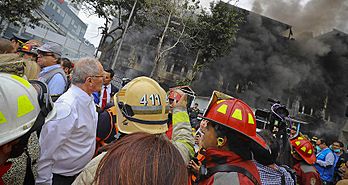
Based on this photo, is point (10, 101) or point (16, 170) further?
point (16, 170)

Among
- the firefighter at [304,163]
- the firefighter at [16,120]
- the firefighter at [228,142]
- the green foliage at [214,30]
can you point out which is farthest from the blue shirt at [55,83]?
the green foliage at [214,30]

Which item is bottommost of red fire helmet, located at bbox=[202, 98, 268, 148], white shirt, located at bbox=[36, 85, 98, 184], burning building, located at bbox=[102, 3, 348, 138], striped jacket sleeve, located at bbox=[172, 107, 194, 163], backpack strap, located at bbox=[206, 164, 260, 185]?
white shirt, located at bbox=[36, 85, 98, 184]

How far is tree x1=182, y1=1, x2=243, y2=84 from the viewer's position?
1911 cm

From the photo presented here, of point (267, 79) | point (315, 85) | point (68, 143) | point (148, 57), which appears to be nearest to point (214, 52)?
point (148, 57)

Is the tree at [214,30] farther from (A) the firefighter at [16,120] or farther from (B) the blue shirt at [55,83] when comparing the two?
(A) the firefighter at [16,120]

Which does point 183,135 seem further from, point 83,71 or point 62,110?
point 83,71

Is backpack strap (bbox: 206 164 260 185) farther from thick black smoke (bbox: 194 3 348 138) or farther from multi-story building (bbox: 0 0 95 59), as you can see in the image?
thick black smoke (bbox: 194 3 348 138)

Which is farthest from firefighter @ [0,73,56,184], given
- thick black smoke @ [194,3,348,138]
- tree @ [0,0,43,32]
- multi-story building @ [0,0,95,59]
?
thick black smoke @ [194,3,348,138]

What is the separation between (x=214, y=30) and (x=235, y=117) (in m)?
18.3

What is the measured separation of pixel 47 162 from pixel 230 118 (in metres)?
1.36

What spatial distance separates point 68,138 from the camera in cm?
183

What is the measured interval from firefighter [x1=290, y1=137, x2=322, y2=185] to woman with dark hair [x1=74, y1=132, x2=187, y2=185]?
311 centimetres

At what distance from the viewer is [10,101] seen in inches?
40.0

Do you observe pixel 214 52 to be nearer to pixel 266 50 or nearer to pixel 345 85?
pixel 266 50
